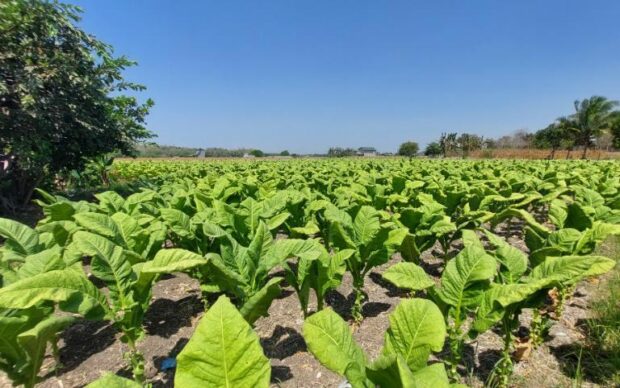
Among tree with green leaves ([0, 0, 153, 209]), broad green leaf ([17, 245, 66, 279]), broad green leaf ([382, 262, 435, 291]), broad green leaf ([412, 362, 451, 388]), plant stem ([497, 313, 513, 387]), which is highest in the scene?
tree with green leaves ([0, 0, 153, 209])

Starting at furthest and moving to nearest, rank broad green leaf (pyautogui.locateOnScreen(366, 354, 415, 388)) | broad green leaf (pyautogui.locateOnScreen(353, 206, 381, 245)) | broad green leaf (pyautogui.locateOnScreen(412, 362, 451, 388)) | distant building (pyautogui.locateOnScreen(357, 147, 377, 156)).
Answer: distant building (pyautogui.locateOnScreen(357, 147, 377, 156))
broad green leaf (pyautogui.locateOnScreen(353, 206, 381, 245))
broad green leaf (pyautogui.locateOnScreen(412, 362, 451, 388))
broad green leaf (pyautogui.locateOnScreen(366, 354, 415, 388))

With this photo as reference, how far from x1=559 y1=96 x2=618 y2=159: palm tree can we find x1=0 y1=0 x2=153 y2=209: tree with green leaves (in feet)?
175

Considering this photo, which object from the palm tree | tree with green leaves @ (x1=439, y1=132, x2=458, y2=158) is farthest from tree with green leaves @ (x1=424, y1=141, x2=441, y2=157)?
the palm tree

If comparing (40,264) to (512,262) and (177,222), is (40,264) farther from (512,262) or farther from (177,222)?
(512,262)

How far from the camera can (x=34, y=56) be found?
686 centimetres

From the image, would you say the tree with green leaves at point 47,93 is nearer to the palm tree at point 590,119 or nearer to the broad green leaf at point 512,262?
the broad green leaf at point 512,262

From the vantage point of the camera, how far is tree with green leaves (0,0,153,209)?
6535mm

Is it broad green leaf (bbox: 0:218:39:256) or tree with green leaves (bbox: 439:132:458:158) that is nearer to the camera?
broad green leaf (bbox: 0:218:39:256)

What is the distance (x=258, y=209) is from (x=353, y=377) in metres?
2.69

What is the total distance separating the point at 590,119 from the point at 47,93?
5784cm

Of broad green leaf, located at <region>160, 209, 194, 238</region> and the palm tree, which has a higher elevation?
the palm tree

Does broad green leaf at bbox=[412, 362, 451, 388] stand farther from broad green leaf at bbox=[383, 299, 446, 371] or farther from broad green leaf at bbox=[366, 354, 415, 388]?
broad green leaf at bbox=[383, 299, 446, 371]

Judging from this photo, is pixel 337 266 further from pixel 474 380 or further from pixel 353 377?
pixel 353 377

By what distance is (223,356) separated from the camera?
3.50 feet
